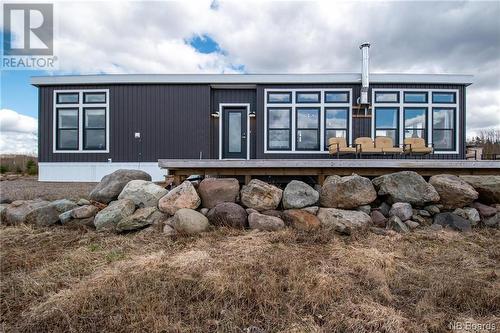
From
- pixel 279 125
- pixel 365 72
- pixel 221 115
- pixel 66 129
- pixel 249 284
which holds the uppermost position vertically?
pixel 365 72

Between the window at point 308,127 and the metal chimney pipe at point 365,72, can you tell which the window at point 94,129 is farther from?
the metal chimney pipe at point 365,72

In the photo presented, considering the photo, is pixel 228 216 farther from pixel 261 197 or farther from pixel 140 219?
pixel 140 219

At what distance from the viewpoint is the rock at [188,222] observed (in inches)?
131

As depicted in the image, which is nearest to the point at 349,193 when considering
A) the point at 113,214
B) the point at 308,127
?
the point at 113,214

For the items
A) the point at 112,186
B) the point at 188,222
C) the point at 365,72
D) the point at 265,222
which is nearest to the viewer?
the point at 188,222

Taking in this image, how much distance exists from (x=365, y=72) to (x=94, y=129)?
8.76 meters

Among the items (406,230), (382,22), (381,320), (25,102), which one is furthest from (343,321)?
(25,102)

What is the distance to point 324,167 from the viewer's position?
418cm

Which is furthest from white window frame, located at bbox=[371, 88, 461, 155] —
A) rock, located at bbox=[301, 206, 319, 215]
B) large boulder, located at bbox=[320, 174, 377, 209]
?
rock, located at bbox=[301, 206, 319, 215]

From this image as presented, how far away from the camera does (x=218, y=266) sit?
2.40 m

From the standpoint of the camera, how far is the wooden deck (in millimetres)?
4098

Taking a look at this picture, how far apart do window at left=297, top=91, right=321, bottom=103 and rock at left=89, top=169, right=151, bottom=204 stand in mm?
5955

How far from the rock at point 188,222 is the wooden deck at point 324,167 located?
939 millimetres

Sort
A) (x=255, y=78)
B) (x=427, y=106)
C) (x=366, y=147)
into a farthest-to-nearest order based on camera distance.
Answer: (x=427, y=106) < (x=255, y=78) < (x=366, y=147)
